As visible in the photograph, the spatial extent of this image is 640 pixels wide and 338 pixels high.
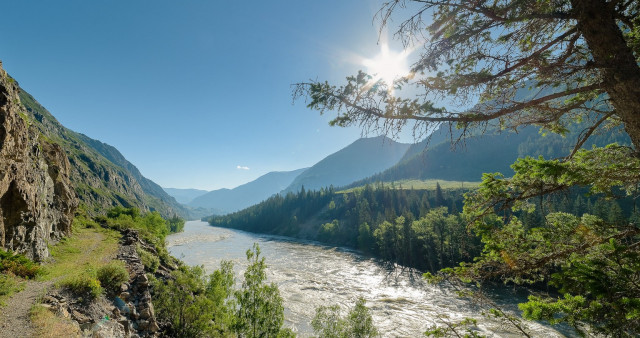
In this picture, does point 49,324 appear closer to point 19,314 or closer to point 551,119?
point 19,314

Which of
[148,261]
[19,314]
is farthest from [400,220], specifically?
[19,314]

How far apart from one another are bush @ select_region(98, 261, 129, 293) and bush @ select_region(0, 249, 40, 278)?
112 inches

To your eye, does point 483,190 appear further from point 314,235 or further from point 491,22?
point 314,235

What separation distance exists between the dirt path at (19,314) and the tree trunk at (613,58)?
641 inches

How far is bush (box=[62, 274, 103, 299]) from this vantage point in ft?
41.4

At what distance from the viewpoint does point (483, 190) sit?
19.6ft

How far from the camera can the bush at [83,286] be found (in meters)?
12.6

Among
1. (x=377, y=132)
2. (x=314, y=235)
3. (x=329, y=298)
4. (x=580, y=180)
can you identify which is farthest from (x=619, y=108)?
(x=314, y=235)

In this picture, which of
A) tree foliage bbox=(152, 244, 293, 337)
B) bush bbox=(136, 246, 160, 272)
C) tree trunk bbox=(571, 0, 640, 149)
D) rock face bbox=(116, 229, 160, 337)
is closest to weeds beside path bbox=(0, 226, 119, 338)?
bush bbox=(136, 246, 160, 272)

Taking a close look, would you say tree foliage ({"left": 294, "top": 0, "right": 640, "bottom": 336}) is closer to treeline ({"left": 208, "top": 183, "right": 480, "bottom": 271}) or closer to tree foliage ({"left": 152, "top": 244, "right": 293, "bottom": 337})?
treeline ({"left": 208, "top": 183, "right": 480, "bottom": 271})

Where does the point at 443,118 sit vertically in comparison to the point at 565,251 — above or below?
above

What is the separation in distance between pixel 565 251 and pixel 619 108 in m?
2.93

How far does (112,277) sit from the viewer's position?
15.2 meters

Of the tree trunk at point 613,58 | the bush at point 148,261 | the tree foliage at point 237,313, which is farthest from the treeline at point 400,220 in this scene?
the bush at point 148,261
